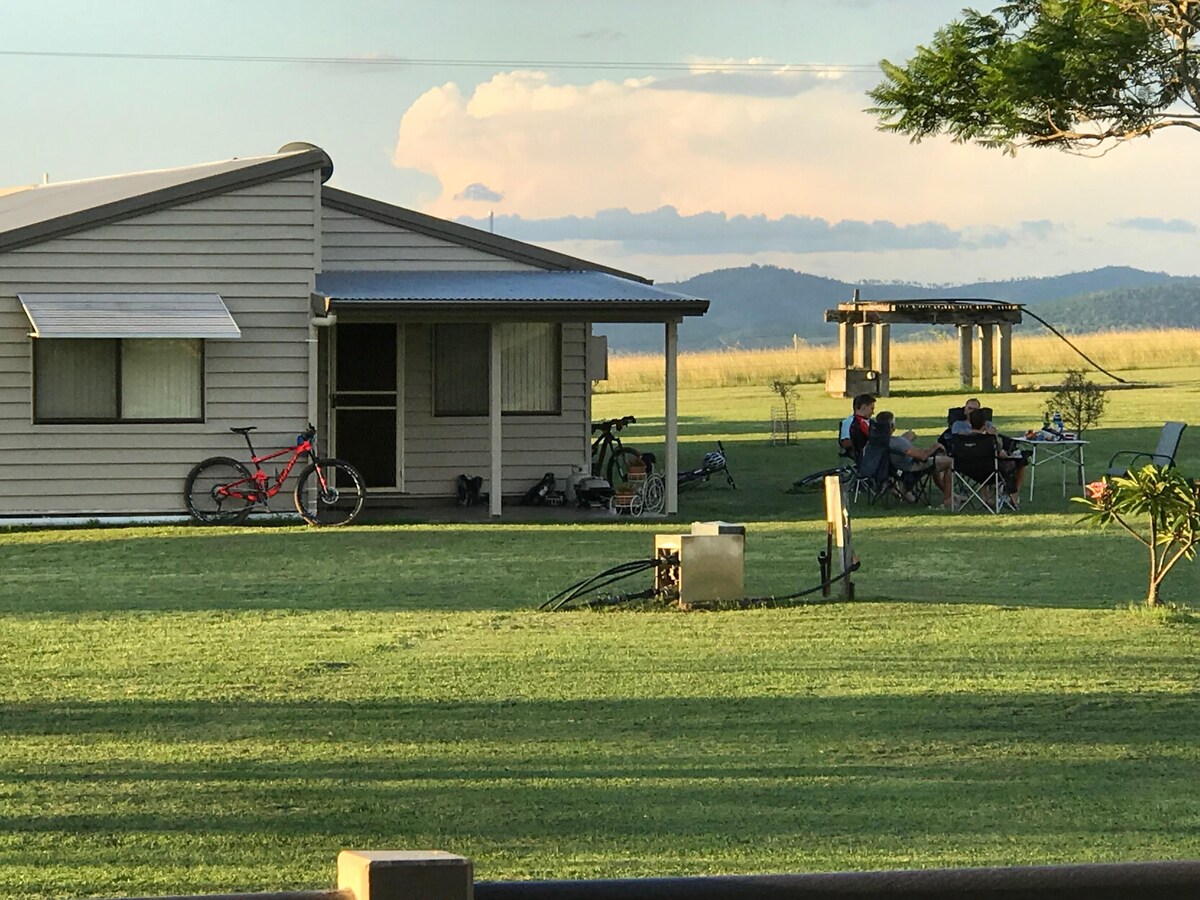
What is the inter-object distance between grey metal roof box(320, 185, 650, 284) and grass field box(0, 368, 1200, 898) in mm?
5502

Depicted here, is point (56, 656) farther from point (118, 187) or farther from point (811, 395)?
point (811, 395)

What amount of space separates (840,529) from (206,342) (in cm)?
752

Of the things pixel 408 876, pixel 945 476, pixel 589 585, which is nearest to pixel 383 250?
pixel 945 476

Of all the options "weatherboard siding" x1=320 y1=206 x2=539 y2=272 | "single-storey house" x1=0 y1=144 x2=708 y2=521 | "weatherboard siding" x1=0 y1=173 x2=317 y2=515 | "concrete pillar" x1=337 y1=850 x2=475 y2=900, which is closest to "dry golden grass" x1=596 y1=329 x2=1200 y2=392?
"weatherboard siding" x1=320 y1=206 x2=539 y2=272

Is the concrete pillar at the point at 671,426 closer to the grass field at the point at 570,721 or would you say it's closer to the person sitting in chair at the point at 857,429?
the person sitting in chair at the point at 857,429

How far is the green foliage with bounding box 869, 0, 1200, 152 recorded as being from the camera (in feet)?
62.3

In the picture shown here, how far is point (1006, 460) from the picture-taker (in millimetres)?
16984

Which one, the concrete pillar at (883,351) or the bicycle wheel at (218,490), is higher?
the concrete pillar at (883,351)

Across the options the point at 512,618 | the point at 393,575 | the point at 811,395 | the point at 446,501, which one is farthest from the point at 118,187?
the point at 811,395

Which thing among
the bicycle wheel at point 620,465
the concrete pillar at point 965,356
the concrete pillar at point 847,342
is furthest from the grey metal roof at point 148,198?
the concrete pillar at point 965,356

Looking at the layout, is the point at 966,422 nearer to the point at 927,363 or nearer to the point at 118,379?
the point at 118,379

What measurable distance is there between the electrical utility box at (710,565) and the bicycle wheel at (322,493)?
5.98 m

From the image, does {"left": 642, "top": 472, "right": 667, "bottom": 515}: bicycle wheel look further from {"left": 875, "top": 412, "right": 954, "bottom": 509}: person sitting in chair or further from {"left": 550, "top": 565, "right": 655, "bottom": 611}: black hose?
{"left": 550, "top": 565, "right": 655, "bottom": 611}: black hose

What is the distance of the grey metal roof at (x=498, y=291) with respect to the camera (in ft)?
55.1
